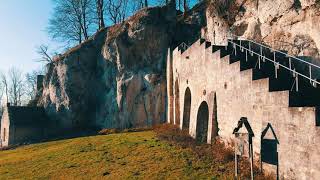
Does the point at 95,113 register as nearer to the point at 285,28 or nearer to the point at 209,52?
the point at 209,52

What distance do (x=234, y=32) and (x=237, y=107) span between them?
380 inches

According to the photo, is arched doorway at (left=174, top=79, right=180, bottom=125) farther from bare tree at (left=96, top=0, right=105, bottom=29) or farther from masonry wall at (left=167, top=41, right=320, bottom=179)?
bare tree at (left=96, top=0, right=105, bottom=29)

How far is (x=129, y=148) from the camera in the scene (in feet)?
77.6

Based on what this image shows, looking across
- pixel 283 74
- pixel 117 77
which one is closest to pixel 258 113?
pixel 283 74

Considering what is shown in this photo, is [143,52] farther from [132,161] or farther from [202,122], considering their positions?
[132,161]

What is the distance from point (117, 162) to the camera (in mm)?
20781

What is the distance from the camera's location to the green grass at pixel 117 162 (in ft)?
57.8

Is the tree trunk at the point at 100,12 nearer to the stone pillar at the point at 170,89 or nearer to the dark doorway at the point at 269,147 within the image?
the stone pillar at the point at 170,89

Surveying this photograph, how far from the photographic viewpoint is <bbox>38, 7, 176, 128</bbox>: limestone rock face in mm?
34688

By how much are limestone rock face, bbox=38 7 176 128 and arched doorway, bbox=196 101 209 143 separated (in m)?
10.2

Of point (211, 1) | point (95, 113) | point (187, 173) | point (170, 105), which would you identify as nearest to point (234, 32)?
point (211, 1)

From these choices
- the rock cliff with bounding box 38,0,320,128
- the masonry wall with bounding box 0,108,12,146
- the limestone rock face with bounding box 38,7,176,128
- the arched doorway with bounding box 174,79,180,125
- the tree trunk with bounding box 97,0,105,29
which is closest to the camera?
the rock cliff with bounding box 38,0,320,128

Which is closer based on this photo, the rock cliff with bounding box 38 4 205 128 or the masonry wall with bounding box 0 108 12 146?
the rock cliff with bounding box 38 4 205 128

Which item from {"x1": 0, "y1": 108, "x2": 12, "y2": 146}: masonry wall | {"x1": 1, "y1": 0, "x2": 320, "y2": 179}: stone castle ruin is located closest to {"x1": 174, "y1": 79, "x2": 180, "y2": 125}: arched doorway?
{"x1": 1, "y1": 0, "x2": 320, "y2": 179}: stone castle ruin
